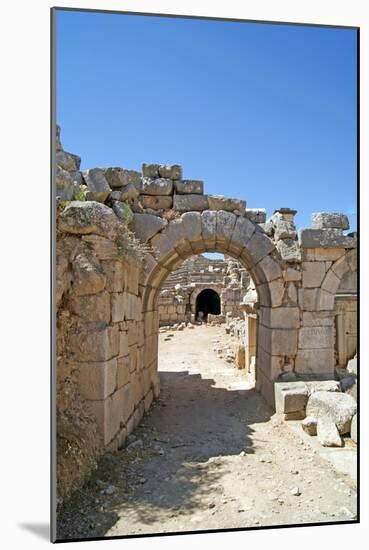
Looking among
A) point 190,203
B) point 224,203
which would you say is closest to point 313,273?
point 224,203

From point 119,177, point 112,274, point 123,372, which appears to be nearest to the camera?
point 112,274

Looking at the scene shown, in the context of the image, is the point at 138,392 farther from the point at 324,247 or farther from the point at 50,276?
the point at 324,247

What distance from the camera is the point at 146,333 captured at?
5.87 m

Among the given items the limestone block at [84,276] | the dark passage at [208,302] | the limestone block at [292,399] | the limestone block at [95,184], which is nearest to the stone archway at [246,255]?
the limestone block at [292,399]

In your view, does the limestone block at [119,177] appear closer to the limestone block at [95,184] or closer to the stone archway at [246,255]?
the limestone block at [95,184]

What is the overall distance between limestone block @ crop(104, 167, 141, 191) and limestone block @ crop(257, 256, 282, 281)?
2274 mm

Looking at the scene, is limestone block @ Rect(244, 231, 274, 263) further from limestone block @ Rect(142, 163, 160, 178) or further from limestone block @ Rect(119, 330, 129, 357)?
limestone block @ Rect(119, 330, 129, 357)

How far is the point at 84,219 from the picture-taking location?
3.48 metres

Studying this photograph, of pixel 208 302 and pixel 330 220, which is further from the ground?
pixel 330 220

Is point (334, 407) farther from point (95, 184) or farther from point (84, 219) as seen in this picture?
point (95, 184)

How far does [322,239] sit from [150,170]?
2.79 m

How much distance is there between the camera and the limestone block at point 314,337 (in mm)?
5621

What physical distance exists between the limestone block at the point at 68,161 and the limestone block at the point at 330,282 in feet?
12.8

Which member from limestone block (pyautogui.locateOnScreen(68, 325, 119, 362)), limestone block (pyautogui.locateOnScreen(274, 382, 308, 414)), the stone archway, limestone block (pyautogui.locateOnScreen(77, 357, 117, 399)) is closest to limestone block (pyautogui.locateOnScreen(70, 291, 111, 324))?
limestone block (pyautogui.locateOnScreen(68, 325, 119, 362))
